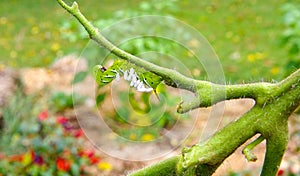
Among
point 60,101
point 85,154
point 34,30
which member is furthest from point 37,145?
point 34,30

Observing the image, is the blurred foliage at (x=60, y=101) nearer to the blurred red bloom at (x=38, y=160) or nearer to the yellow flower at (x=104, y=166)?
the yellow flower at (x=104, y=166)

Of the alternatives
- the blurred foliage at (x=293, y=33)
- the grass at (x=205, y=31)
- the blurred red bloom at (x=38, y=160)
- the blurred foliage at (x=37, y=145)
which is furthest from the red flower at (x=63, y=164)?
the grass at (x=205, y=31)

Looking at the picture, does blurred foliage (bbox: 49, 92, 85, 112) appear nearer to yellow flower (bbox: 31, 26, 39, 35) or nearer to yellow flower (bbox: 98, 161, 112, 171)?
yellow flower (bbox: 98, 161, 112, 171)

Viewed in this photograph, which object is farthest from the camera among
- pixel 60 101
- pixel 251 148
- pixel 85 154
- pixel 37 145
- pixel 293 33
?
pixel 60 101

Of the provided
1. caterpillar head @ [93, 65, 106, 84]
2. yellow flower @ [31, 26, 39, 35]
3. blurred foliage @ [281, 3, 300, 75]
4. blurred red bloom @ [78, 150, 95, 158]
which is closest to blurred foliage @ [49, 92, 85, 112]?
blurred red bloom @ [78, 150, 95, 158]

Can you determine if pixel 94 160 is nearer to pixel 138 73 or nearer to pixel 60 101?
pixel 60 101

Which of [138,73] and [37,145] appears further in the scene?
[37,145]
